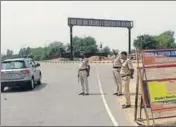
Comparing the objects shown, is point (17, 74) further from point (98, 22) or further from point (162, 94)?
point (98, 22)

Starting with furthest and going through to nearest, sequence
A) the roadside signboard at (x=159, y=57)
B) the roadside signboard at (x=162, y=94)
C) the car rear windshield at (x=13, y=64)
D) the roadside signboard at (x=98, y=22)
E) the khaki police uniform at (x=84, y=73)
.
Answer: the roadside signboard at (x=98, y=22), the car rear windshield at (x=13, y=64), the khaki police uniform at (x=84, y=73), the roadside signboard at (x=159, y=57), the roadside signboard at (x=162, y=94)

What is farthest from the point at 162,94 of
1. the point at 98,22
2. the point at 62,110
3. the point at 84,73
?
the point at 98,22

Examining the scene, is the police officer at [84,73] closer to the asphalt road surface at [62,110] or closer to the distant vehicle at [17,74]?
the asphalt road surface at [62,110]

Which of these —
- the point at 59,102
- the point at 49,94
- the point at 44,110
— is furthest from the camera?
the point at 49,94

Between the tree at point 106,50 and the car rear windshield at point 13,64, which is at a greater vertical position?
the car rear windshield at point 13,64

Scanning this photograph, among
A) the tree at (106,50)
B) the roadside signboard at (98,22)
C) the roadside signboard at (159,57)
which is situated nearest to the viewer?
the roadside signboard at (159,57)

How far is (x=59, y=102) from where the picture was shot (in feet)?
49.1

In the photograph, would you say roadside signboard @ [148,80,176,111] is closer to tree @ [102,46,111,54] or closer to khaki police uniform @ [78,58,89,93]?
khaki police uniform @ [78,58,89,93]

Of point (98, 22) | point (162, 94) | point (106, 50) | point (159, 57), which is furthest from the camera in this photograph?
point (106, 50)

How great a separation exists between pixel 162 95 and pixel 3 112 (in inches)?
206

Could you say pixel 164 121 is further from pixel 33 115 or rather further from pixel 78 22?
pixel 78 22

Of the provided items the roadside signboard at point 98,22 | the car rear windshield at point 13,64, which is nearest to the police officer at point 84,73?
the car rear windshield at point 13,64

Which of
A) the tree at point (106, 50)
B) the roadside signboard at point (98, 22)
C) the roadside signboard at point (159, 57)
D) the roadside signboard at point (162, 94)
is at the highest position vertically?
the roadside signboard at point (98, 22)

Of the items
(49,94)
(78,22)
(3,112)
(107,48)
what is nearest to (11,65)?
(49,94)
